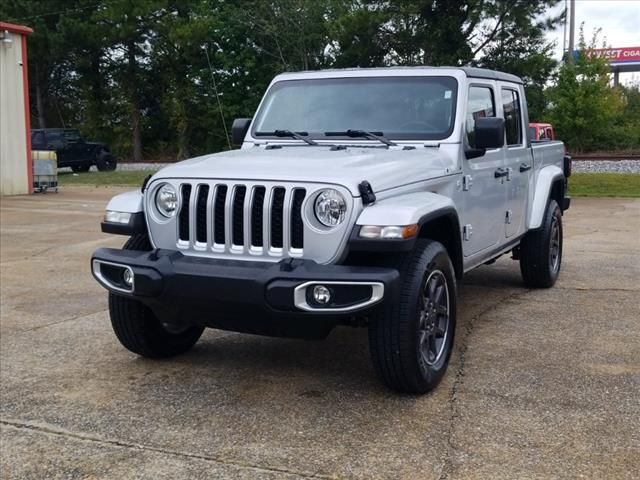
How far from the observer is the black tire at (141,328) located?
467 cm

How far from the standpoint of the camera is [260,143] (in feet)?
18.0

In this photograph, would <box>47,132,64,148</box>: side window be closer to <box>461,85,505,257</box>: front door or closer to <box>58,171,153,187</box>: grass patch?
<box>58,171,153,187</box>: grass patch

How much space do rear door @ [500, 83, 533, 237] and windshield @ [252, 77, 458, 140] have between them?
41.1 inches

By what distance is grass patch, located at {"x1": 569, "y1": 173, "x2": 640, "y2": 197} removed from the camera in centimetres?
1786

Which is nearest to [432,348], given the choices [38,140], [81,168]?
[38,140]

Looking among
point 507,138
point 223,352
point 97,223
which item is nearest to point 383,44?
point 97,223

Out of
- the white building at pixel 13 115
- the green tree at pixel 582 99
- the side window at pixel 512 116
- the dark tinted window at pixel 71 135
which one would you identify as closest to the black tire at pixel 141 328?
the side window at pixel 512 116

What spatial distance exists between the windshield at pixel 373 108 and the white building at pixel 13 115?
14.6 metres

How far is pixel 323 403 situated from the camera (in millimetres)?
4211

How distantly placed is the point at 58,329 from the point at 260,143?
6.89 ft

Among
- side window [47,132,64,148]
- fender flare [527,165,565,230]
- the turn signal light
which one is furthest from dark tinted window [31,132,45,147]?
the turn signal light

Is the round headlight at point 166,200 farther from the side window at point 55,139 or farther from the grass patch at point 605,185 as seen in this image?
the side window at point 55,139

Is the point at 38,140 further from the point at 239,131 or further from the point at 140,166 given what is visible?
the point at 239,131

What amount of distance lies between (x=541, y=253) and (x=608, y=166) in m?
17.7
